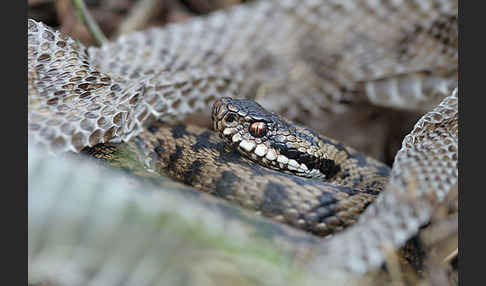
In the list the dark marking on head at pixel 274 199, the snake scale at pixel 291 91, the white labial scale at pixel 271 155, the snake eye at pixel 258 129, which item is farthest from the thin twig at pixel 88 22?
the dark marking on head at pixel 274 199

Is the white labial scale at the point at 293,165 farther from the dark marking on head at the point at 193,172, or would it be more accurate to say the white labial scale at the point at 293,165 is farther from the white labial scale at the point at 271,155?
the dark marking on head at the point at 193,172

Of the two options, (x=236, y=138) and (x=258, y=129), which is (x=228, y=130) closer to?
(x=236, y=138)

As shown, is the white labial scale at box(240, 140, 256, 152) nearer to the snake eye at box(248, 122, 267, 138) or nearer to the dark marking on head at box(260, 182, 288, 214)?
the snake eye at box(248, 122, 267, 138)

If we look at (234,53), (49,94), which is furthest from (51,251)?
(234,53)

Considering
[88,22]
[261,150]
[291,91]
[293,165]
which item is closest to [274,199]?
[261,150]

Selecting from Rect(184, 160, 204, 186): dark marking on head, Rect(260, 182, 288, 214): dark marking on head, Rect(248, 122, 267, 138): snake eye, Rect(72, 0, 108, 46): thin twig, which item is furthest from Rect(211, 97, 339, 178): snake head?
Rect(72, 0, 108, 46): thin twig

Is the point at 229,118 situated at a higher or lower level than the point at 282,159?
higher
